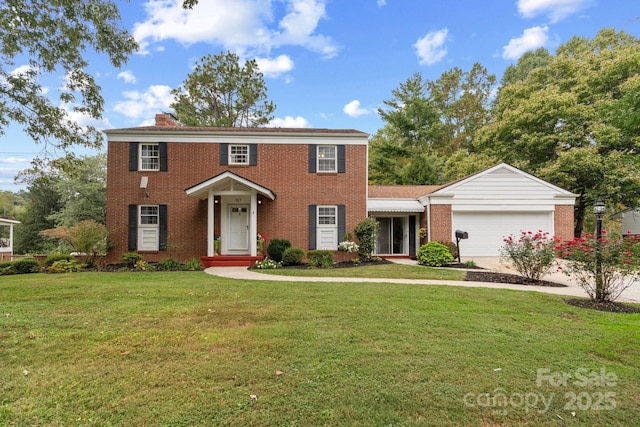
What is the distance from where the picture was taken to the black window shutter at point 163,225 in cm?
1391

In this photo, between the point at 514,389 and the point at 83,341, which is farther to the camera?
the point at 83,341

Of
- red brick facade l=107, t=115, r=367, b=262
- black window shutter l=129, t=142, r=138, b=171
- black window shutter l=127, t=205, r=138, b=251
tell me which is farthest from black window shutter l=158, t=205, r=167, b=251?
black window shutter l=129, t=142, r=138, b=171

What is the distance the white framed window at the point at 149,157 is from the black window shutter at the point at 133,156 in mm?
197

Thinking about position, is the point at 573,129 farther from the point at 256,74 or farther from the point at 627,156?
the point at 256,74

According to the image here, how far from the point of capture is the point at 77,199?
2664cm

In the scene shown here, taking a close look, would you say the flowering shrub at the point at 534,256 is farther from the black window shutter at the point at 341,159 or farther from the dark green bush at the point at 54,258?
the dark green bush at the point at 54,258

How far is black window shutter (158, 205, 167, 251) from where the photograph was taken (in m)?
13.9

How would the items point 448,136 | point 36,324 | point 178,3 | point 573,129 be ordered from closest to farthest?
point 36,324 < point 178,3 < point 573,129 < point 448,136

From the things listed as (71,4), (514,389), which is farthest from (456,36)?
(514,389)

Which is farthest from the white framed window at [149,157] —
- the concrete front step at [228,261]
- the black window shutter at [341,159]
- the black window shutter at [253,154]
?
the black window shutter at [341,159]

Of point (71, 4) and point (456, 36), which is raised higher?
point (456, 36)

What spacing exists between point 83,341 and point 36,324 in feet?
4.45

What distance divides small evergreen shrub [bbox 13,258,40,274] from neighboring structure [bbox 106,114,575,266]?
264 centimetres

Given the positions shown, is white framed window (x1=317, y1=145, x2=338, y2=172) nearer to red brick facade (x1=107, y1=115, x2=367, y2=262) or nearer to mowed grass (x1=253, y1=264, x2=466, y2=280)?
red brick facade (x1=107, y1=115, x2=367, y2=262)
